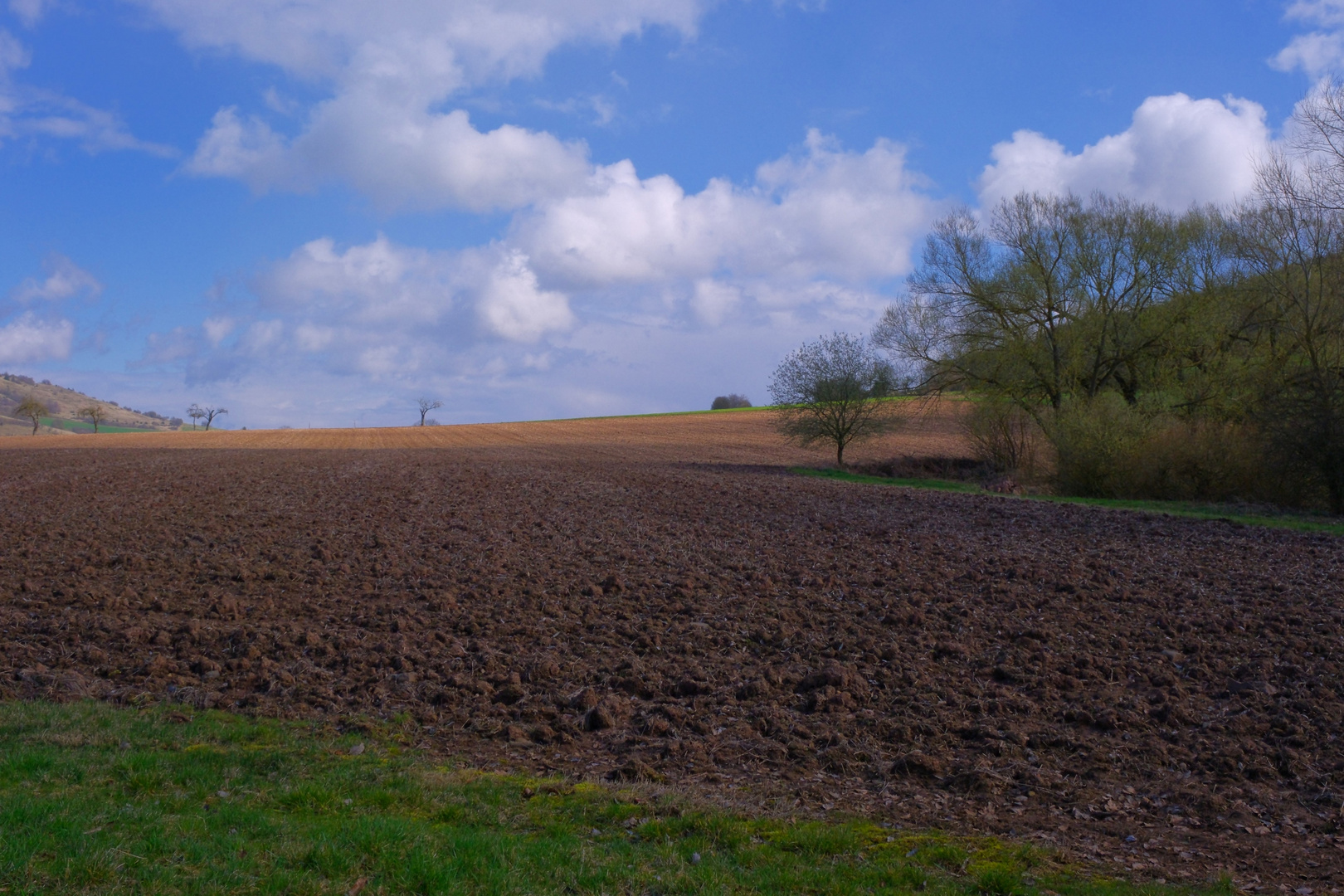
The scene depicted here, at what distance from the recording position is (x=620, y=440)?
2298 inches

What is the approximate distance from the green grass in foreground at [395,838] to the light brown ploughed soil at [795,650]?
0.56m

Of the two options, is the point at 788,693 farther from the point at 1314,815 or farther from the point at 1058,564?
the point at 1058,564

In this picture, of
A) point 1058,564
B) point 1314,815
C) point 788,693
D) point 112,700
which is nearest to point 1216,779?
point 1314,815

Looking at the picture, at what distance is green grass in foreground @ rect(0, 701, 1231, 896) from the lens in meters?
4.34

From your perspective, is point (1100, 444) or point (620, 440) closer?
point (1100, 444)

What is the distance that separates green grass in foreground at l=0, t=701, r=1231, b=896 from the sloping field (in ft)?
102

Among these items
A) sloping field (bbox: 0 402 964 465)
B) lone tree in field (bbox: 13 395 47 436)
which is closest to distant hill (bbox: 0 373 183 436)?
lone tree in field (bbox: 13 395 47 436)

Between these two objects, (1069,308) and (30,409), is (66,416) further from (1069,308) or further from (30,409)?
(1069,308)

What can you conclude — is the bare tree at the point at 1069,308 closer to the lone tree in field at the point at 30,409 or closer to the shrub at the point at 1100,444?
the shrub at the point at 1100,444

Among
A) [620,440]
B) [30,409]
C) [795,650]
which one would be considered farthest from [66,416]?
[795,650]

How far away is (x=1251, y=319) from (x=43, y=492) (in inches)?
1460

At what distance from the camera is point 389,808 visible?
5445 mm

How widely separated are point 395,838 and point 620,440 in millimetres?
53667

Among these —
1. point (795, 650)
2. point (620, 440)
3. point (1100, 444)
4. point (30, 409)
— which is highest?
point (30, 409)
